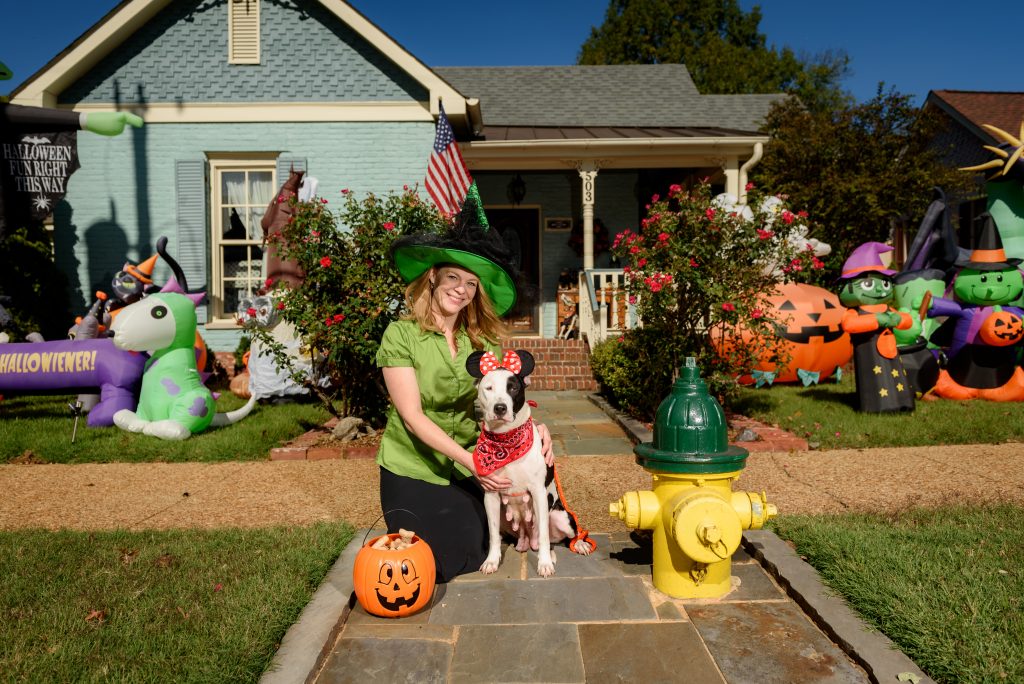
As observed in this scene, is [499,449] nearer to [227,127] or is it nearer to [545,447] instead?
[545,447]

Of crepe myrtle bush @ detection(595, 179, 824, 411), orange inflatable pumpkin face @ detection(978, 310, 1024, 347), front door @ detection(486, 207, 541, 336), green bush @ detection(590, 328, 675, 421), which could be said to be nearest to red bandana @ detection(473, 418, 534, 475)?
crepe myrtle bush @ detection(595, 179, 824, 411)

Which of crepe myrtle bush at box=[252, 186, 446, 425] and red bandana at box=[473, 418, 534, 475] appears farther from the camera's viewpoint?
crepe myrtle bush at box=[252, 186, 446, 425]

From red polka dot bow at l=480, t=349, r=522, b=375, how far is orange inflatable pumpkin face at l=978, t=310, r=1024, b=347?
7.31 metres

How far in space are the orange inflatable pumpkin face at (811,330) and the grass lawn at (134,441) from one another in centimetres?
599

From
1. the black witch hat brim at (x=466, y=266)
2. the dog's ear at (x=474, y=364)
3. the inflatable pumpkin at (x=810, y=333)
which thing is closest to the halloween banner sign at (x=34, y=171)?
the black witch hat brim at (x=466, y=266)

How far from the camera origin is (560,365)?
10.2 m

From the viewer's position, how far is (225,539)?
3.99 m

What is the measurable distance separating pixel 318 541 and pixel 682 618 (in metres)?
1.99

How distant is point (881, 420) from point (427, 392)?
5533 millimetres

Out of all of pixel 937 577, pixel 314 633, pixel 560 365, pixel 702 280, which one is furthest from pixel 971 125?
pixel 314 633

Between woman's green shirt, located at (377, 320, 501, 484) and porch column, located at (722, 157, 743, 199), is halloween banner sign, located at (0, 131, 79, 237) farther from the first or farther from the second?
porch column, located at (722, 157, 743, 199)

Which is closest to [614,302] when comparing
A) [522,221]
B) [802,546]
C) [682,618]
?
[522,221]

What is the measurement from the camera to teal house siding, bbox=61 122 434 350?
35.9 feet

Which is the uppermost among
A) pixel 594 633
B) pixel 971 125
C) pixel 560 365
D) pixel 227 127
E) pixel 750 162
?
pixel 971 125
